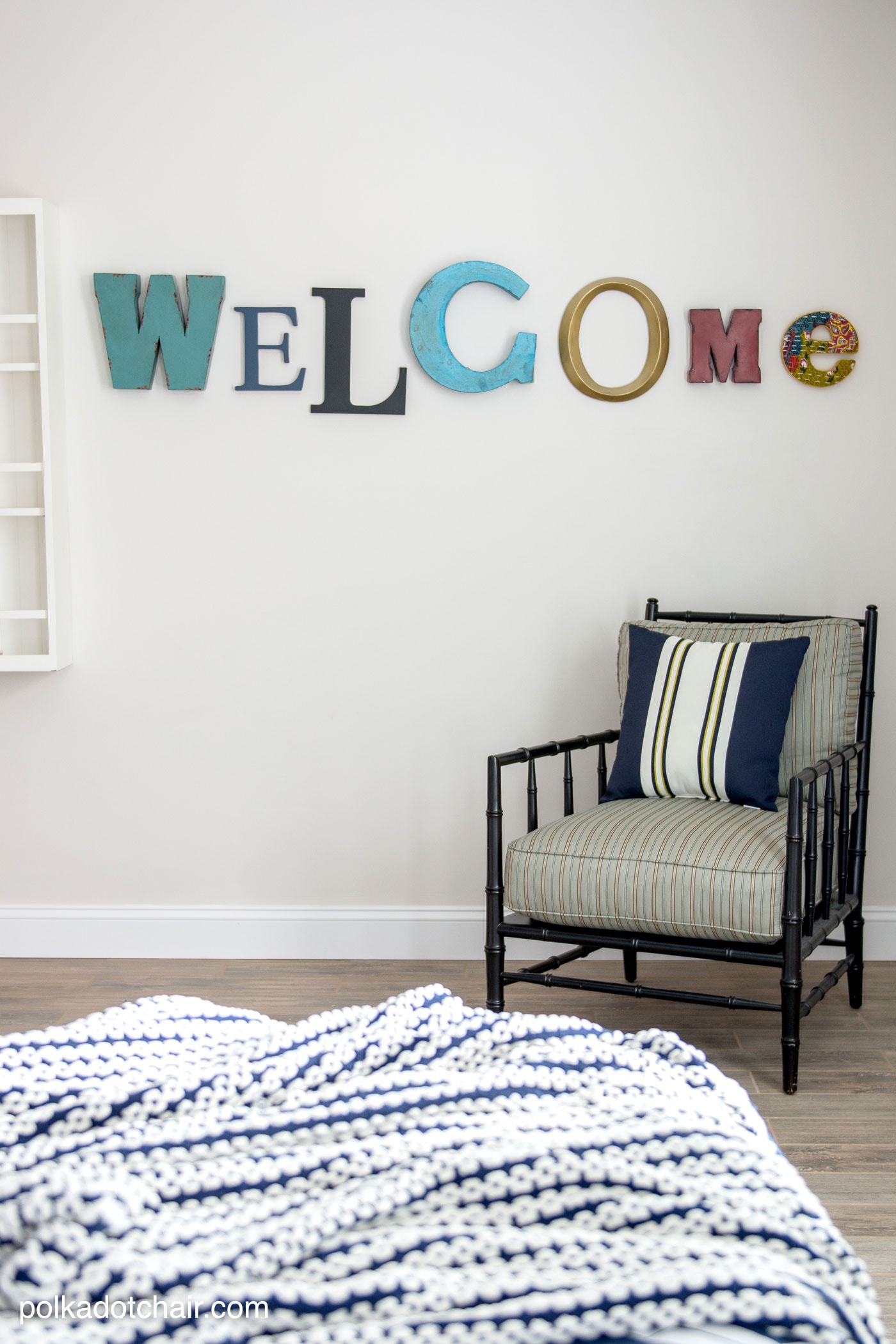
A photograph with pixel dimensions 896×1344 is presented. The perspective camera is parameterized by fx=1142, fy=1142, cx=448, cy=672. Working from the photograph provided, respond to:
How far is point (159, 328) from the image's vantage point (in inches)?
116

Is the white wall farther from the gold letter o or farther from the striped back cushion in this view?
the striped back cushion

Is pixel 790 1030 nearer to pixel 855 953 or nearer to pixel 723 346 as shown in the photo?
pixel 855 953

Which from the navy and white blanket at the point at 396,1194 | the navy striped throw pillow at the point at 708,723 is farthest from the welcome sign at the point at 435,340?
the navy and white blanket at the point at 396,1194

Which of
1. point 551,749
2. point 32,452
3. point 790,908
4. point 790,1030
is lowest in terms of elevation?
point 790,1030

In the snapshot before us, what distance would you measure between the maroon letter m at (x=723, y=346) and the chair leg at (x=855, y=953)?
1.37 m

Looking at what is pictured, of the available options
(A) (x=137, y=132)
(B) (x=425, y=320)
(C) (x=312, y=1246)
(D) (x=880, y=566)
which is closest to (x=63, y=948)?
(B) (x=425, y=320)

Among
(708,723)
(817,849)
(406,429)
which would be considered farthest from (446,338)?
(817,849)

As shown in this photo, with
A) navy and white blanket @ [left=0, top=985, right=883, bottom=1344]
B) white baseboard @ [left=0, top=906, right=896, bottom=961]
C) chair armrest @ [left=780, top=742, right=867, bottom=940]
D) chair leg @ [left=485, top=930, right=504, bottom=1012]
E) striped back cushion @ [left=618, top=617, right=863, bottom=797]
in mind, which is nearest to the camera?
navy and white blanket @ [left=0, top=985, right=883, bottom=1344]

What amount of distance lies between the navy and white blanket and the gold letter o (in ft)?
7.24

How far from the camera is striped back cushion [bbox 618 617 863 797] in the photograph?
2.56m

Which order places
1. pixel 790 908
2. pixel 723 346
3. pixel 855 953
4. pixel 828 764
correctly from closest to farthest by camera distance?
pixel 790 908 < pixel 828 764 < pixel 855 953 < pixel 723 346

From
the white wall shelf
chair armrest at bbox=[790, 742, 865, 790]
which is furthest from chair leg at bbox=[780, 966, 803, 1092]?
the white wall shelf

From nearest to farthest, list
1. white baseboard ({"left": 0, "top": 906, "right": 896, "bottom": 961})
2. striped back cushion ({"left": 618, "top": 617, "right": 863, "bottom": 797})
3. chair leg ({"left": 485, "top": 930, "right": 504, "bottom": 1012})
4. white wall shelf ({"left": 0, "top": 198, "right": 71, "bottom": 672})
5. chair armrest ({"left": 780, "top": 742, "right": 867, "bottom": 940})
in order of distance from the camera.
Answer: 1. chair armrest ({"left": 780, "top": 742, "right": 867, "bottom": 940})
2. chair leg ({"left": 485, "top": 930, "right": 504, "bottom": 1012})
3. striped back cushion ({"left": 618, "top": 617, "right": 863, "bottom": 797})
4. white wall shelf ({"left": 0, "top": 198, "right": 71, "bottom": 672})
5. white baseboard ({"left": 0, "top": 906, "right": 896, "bottom": 961})

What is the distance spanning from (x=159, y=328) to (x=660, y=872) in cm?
188
